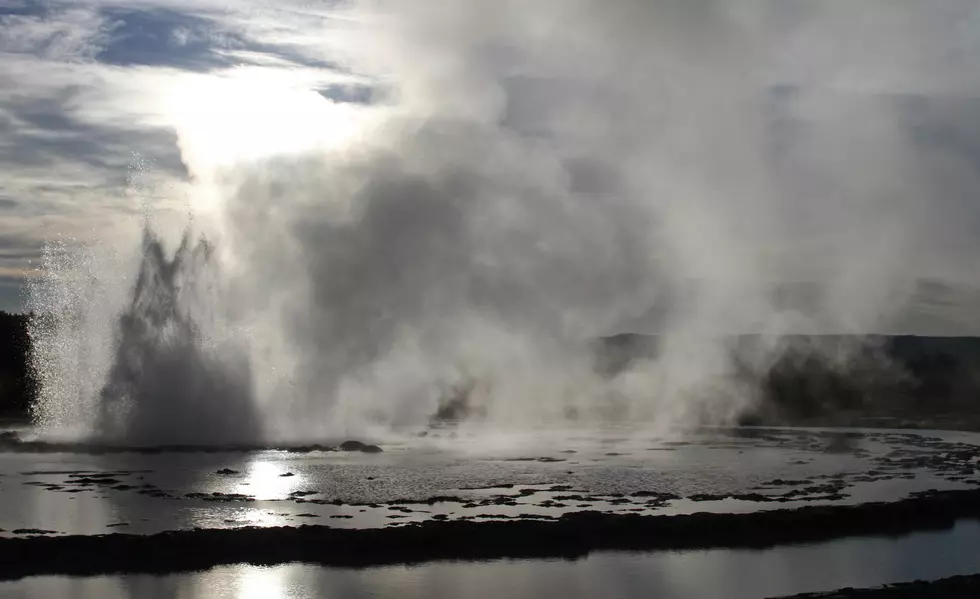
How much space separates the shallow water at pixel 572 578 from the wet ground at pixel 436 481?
315cm

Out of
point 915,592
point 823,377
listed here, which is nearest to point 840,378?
point 823,377

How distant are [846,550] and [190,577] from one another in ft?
48.5

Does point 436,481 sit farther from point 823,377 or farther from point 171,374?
point 823,377

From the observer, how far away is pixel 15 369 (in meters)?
74.2

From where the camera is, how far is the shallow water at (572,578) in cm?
1805

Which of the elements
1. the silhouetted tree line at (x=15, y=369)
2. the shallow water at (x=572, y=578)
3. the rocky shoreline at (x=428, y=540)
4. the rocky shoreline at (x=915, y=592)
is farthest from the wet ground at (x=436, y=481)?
the silhouetted tree line at (x=15, y=369)

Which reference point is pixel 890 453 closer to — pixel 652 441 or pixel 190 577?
pixel 652 441

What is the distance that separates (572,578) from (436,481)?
11.6 m

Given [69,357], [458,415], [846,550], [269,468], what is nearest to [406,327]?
[458,415]

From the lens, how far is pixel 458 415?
208 feet

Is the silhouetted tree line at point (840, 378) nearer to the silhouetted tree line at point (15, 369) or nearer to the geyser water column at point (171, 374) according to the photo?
the geyser water column at point (171, 374)

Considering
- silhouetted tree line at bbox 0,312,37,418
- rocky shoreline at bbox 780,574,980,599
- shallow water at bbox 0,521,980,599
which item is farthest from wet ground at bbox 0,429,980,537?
silhouetted tree line at bbox 0,312,37,418

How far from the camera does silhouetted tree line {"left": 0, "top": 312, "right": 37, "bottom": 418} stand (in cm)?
6291

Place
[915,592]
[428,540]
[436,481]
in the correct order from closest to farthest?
[915,592] → [428,540] → [436,481]
